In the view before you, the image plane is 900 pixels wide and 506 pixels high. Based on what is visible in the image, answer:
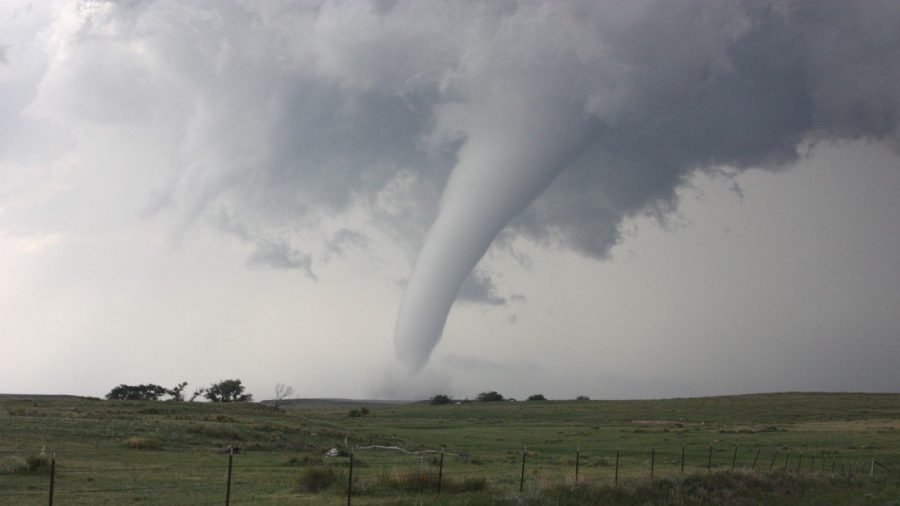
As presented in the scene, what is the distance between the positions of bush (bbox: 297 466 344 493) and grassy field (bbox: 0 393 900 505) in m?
0.05

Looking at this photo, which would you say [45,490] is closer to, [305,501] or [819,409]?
[305,501]

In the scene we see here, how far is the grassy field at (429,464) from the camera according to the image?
27359 millimetres

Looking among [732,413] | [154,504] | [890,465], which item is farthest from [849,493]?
[732,413]

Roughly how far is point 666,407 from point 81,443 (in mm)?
124641

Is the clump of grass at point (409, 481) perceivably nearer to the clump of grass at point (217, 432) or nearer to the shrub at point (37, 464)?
the shrub at point (37, 464)

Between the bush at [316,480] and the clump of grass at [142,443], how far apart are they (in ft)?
69.5

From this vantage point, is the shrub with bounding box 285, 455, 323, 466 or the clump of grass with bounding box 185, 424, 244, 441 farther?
the clump of grass with bounding box 185, 424, 244, 441

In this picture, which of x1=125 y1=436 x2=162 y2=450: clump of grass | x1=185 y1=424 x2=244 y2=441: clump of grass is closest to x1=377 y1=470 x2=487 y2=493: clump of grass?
x1=125 y1=436 x2=162 y2=450: clump of grass

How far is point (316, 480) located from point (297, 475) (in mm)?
4713

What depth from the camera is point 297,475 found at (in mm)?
33812

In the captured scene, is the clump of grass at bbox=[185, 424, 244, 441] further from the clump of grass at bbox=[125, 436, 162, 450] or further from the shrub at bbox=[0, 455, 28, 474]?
the shrub at bbox=[0, 455, 28, 474]

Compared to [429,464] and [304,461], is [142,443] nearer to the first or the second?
[304,461]

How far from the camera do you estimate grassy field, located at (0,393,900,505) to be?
2736 centimetres

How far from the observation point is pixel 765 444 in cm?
6906
